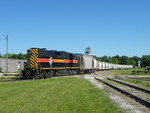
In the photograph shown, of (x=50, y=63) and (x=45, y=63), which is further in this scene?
(x=45, y=63)

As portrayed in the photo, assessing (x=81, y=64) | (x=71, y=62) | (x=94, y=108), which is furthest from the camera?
(x=81, y=64)

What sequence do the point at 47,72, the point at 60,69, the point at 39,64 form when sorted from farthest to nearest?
1. the point at 60,69
2. the point at 47,72
3. the point at 39,64

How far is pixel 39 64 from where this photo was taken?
30.0m

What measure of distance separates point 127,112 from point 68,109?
2141mm

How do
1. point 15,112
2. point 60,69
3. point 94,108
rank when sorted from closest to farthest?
point 15,112 < point 94,108 < point 60,69

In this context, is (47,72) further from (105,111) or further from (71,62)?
(105,111)

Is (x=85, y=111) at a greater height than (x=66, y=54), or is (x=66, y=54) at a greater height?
(x=66, y=54)

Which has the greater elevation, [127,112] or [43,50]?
[43,50]

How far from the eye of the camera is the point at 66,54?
126ft

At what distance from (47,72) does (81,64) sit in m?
13.9

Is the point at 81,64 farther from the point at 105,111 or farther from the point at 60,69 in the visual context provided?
the point at 105,111

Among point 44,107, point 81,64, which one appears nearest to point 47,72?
point 81,64

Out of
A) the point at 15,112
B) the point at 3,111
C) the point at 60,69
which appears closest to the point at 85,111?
the point at 15,112

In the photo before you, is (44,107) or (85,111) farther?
(44,107)
